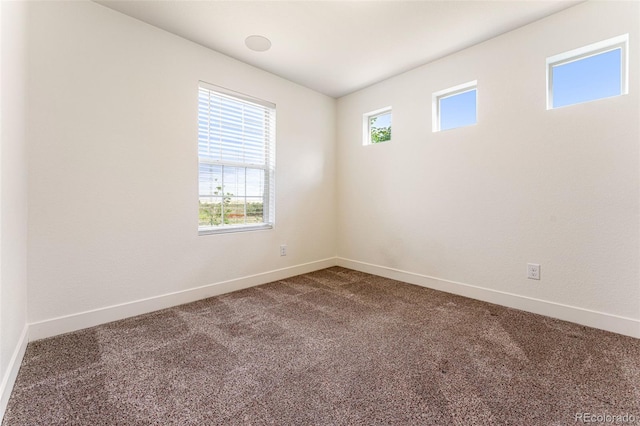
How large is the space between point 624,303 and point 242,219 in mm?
3396

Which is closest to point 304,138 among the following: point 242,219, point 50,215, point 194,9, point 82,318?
point 242,219

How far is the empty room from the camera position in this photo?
1410 mm

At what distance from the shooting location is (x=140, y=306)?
2.36m

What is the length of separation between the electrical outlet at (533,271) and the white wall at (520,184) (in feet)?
0.13

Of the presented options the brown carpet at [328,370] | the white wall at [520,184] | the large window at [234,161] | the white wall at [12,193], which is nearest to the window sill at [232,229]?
the large window at [234,161]

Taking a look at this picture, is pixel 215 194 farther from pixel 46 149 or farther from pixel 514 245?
pixel 514 245

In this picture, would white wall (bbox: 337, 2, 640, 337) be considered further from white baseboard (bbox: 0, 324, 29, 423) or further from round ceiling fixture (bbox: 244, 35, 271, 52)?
white baseboard (bbox: 0, 324, 29, 423)

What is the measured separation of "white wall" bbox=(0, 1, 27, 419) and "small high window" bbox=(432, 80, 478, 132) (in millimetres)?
3351

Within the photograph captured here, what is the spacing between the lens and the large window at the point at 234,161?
281cm

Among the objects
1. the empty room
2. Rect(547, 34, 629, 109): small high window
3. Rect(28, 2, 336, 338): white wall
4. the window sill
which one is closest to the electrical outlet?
the empty room

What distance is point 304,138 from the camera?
369 cm

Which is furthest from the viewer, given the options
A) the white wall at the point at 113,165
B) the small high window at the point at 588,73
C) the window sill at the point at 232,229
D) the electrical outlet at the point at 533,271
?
the window sill at the point at 232,229

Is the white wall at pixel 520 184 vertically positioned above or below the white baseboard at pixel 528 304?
above

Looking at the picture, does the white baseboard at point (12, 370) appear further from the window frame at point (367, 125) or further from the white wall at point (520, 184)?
the window frame at point (367, 125)
